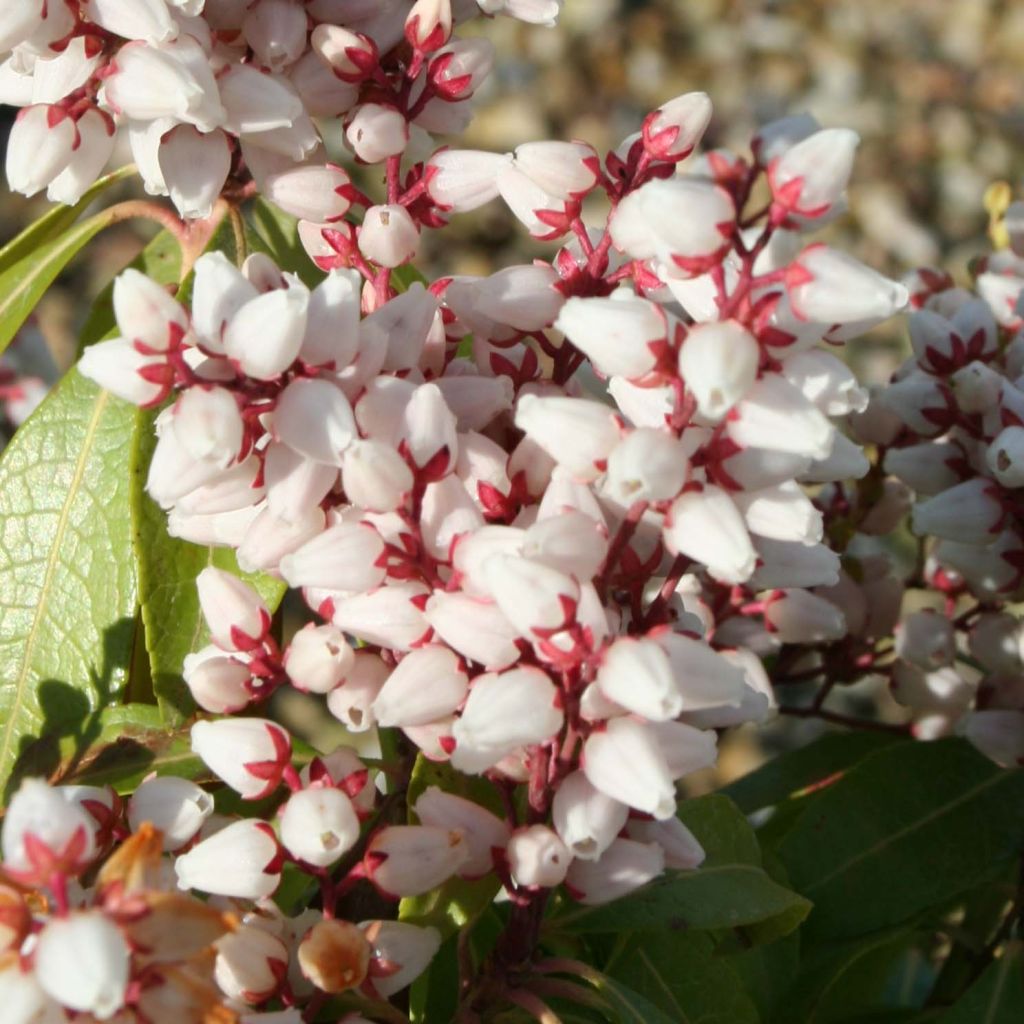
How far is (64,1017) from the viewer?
1.97 ft

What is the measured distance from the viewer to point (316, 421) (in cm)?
71

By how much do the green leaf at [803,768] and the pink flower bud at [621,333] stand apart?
25.4 inches

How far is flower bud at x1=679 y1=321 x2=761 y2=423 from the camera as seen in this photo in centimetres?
65

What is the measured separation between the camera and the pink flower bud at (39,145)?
0.87 m

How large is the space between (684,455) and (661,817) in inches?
6.4

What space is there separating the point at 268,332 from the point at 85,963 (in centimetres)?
29

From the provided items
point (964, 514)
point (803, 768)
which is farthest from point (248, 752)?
point (803, 768)

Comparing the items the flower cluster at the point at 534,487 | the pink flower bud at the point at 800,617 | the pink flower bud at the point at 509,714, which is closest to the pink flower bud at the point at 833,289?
the flower cluster at the point at 534,487

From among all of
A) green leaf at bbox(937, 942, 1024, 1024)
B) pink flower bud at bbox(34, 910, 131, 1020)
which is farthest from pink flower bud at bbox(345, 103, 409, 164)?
green leaf at bbox(937, 942, 1024, 1024)

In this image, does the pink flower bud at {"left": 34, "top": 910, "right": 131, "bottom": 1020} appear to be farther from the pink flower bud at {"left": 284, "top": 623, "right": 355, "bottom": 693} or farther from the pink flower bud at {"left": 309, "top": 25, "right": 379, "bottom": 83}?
the pink flower bud at {"left": 309, "top": 25, "right": 379, "bottom": 83}

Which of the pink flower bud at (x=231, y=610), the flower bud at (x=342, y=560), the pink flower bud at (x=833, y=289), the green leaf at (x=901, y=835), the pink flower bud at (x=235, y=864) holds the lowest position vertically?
the green leaf at (x=901, y=835)

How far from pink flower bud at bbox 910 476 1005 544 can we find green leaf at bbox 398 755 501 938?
37 cm

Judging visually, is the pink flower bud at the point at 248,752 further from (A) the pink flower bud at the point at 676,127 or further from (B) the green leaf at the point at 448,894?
Result: (A) the pink flower bud at the point at 676,127

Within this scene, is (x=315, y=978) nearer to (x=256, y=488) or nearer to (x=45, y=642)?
(x=256, y=488)
